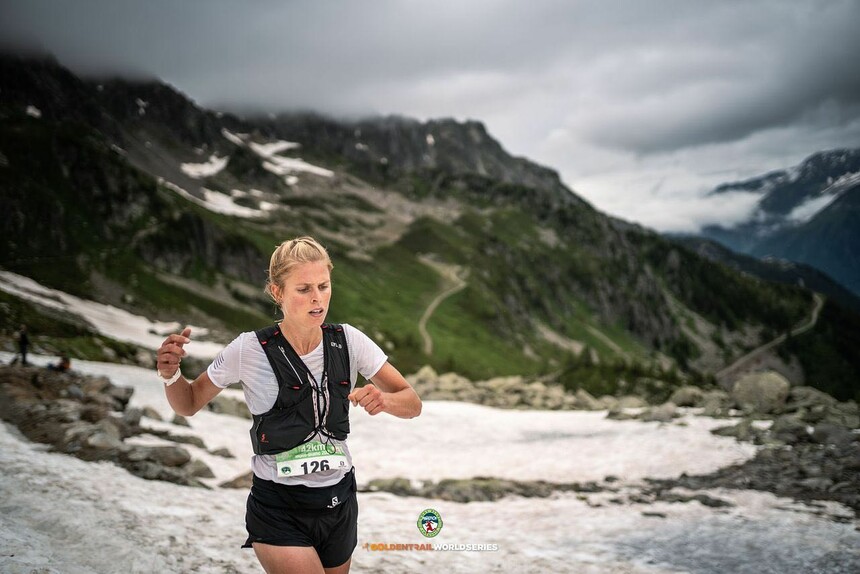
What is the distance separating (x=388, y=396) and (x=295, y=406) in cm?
83

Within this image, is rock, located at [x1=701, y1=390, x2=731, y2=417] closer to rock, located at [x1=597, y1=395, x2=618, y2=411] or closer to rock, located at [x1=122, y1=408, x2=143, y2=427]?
rock, located at [x1=597, y1=395, x2=618, y2=411]

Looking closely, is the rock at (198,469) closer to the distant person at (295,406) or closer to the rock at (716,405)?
the distant person at (295,406)

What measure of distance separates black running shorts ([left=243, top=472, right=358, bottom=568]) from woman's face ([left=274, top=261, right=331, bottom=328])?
151 cm

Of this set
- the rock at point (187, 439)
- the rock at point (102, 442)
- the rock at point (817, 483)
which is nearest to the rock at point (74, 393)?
the rock at point (187, 439)

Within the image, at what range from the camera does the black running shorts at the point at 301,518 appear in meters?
4.90

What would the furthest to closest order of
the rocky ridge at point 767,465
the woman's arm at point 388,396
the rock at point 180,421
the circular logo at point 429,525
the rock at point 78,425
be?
the rock at point 180,421
the rocky ridge at point 767,465
the rock at point 78,425
the circular logo at point 429,525
the woman's arm at point 388,396

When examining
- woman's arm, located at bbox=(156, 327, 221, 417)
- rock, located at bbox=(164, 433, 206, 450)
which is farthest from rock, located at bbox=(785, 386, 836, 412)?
woman's arm, located at bbox=(156, 327, 221, 417)

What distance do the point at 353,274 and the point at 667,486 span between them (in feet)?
554

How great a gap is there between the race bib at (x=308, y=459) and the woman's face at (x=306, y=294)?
110 centimetres

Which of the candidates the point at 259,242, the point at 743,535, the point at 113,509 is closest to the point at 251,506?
the point at 113,509

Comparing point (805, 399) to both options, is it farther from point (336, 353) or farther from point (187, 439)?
point (336, 353)

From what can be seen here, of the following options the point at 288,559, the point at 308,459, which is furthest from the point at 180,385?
the point at 288,559

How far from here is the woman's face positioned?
4.94 m

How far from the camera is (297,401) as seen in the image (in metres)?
4.93
